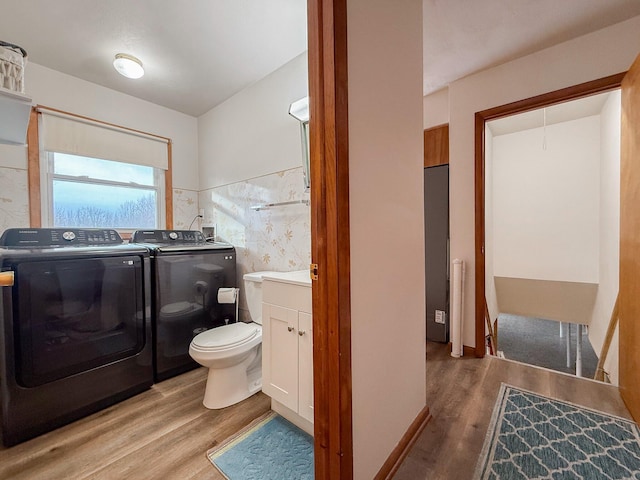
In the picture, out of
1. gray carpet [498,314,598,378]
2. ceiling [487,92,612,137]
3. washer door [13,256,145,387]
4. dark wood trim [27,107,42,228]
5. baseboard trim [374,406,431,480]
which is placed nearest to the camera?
baseboard trim [374,406,431,480]

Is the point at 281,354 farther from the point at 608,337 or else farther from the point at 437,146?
the point at 608,337

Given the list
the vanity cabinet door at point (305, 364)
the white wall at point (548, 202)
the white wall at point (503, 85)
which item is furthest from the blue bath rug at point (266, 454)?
the white wall at point (548, 202)

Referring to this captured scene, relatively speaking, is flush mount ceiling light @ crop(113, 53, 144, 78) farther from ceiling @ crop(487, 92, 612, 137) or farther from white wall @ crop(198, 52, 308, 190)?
ceiling @ crop(487, 92, 612, 137)

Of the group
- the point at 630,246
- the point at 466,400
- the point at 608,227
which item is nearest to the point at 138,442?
the point at 466,400

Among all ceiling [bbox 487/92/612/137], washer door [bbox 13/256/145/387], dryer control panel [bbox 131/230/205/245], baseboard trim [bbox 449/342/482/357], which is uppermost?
ceiling [bbox 487/92/612/137]

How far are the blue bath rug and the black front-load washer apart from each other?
98 centimetres

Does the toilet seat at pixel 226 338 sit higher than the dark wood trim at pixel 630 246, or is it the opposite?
the dark wood trim at pixel 630 246

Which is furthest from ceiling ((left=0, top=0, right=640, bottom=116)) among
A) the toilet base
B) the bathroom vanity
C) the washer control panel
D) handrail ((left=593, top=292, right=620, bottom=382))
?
the toilet base

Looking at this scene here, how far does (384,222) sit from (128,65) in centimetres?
237

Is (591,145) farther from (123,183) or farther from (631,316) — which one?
(123,183)

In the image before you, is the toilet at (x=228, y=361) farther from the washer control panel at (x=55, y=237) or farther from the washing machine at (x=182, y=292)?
the washer control panel at (x=55, y=237)

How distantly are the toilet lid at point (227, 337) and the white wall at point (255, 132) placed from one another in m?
1.33

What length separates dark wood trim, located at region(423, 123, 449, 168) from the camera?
2.58 metres

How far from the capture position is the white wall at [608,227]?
2342 mm
